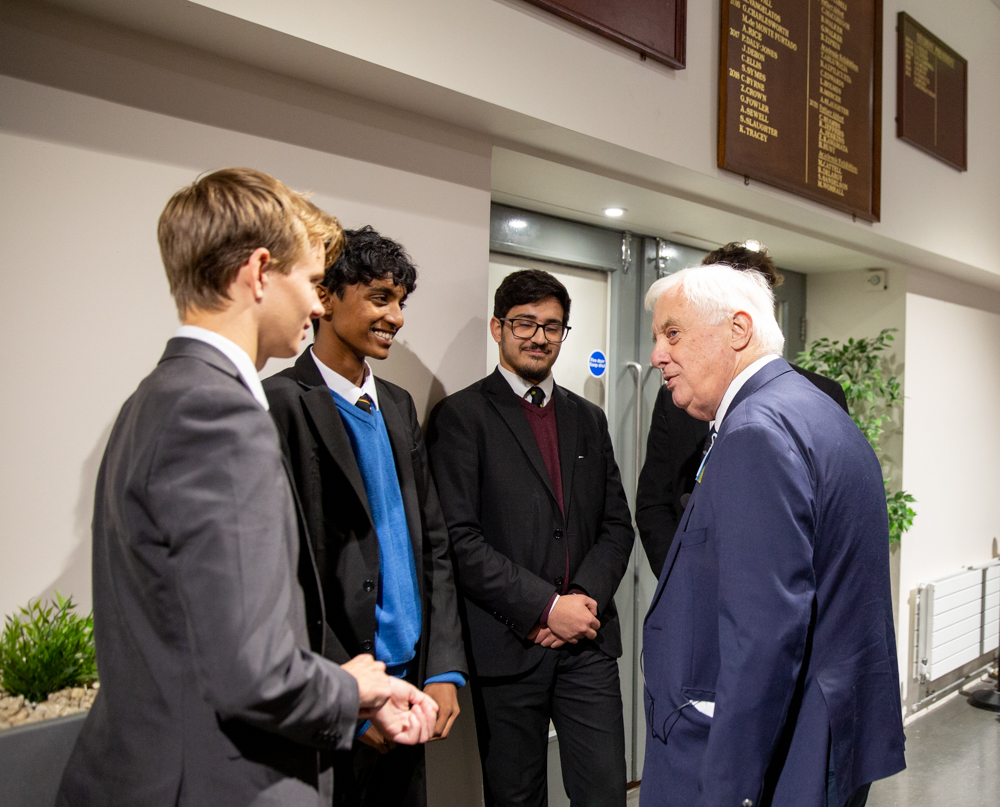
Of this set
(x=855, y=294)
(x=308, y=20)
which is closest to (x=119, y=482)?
(x=308, y=20)

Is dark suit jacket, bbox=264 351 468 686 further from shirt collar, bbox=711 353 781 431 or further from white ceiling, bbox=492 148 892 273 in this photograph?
white ceiling, bbox=492 148 892 273

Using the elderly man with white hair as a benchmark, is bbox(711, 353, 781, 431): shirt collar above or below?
above

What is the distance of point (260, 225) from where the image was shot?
3.46ft

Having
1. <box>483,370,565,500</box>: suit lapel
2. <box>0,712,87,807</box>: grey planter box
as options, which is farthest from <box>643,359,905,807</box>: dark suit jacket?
<box>0,712,87,807</box>: grey planter box

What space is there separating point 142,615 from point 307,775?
0.31 metres

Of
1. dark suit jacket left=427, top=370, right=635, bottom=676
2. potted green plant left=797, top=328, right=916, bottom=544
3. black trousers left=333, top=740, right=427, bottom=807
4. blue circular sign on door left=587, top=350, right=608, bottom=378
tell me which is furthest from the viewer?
potted green plant left=797, top=328, right=916, bottom=544

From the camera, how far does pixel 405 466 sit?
5.60ft

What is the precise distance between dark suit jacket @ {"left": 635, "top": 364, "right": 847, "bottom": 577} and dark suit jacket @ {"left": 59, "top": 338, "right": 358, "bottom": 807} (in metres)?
1.49

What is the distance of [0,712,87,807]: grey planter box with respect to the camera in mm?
1149

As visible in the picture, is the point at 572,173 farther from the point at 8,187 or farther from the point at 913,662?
the point at 913,662

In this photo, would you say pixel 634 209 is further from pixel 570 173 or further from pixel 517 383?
pixel 517 383

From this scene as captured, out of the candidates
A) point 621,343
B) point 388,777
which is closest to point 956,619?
point 621,343

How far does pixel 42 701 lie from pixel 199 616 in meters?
0.57

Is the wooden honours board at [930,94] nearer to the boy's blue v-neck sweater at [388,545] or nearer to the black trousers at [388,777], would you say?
the boy's blue v-neck sweater at [388,545]
